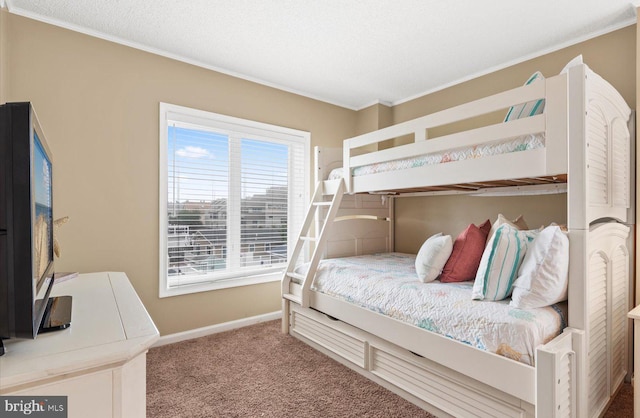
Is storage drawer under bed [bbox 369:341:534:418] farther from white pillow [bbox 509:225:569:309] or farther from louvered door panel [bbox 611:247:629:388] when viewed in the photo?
louvered door panel [bbox 611:247:629:388]

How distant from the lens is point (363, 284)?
2223mm

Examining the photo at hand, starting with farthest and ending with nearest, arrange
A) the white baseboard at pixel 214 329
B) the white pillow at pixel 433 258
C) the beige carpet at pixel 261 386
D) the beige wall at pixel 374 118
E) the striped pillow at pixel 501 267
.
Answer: the beige wall at pixel 374 118 < the white baseboard at pixel 214 329 < the white pillow at pixel 433 258 < the beige carpet at pixel 261 386 < the striped pillow at pixel 501 267

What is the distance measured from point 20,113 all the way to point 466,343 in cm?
183

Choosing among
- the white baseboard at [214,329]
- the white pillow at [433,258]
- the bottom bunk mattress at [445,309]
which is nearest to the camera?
the bottom bunk mattress at [445,309]

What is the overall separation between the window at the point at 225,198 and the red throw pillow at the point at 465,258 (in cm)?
184

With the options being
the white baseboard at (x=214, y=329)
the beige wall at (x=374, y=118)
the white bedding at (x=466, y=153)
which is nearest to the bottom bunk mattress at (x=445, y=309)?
the white bedding at (x=466, y=153)

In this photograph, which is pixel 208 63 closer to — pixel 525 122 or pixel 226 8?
pixel 226 8

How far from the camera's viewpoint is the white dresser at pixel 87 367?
2.38 feet

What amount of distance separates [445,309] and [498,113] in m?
1.99

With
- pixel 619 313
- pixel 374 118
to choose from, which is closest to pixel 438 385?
pixel 619 313

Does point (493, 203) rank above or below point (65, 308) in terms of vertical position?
above

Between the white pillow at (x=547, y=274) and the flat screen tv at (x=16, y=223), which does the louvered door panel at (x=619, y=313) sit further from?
the flat screen tv at (x=16, y=223)

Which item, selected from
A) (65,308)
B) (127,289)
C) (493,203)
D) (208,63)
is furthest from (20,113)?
(493,203)

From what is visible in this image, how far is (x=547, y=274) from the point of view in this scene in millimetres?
1463
